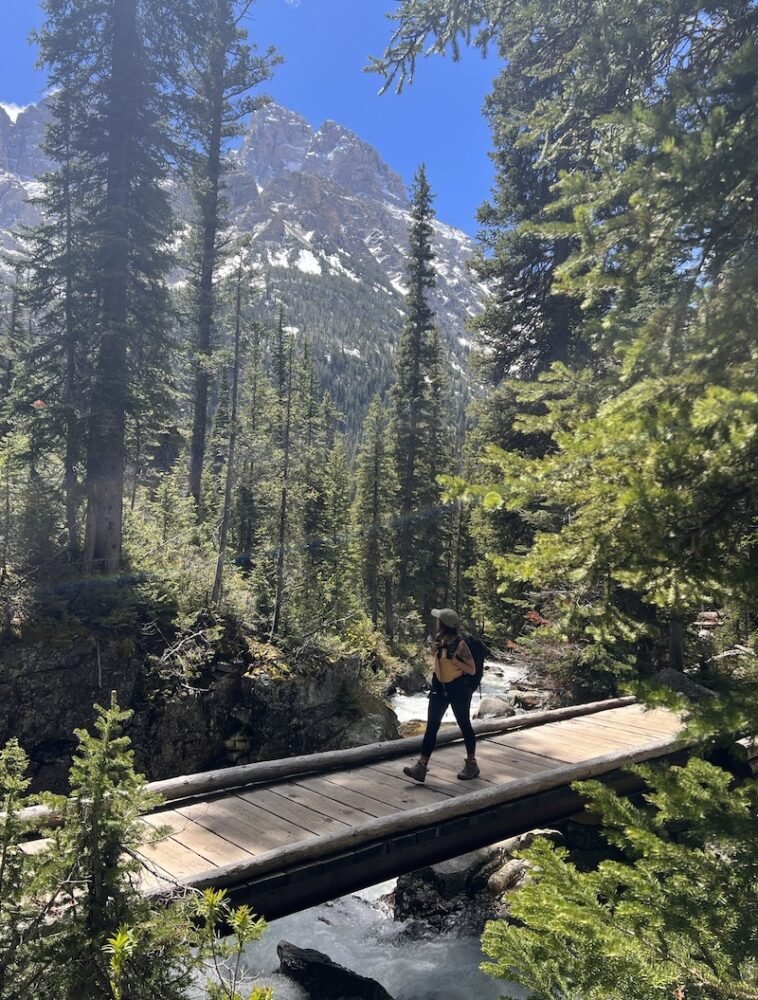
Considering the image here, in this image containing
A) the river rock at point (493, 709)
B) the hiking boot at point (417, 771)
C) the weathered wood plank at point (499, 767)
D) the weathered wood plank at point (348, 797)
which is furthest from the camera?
the river rock at point (493, 709)

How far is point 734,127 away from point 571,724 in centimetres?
947

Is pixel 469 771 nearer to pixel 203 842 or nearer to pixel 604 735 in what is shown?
pixel 604 735

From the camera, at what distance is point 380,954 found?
951 centimetres

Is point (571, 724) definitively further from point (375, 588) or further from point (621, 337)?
point (375, 588)

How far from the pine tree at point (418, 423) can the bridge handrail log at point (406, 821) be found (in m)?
23.4

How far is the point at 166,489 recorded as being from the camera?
2353 centimetres

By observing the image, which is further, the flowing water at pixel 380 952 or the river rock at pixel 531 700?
the river rock at pixel 531 700

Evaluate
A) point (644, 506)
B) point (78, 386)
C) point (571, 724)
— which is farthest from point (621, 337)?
point (78, 386)

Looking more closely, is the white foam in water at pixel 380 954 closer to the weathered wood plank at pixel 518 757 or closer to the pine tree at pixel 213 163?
the weathered wood plank at pixel 518 757

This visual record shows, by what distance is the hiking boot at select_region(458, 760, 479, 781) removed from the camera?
313 inches

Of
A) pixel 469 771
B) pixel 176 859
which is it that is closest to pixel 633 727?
pixel 469 771

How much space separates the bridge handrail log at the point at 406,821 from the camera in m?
5.38

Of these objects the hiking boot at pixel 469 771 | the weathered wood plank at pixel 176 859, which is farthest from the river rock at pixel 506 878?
the weathered wood plank at pixel 176 859

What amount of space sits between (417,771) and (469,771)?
68 cm
